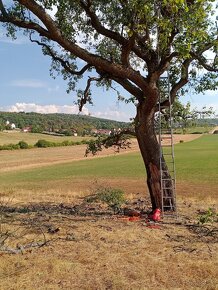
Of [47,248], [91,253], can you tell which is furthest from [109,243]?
[47,248]

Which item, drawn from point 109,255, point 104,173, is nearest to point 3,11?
point 109,255

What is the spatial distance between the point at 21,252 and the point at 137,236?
278 cm

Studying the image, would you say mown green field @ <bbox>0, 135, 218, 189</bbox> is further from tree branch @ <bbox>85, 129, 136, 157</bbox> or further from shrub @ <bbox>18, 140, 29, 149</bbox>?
shrub @ <bbox>18, 140, 29, 149</bbox>

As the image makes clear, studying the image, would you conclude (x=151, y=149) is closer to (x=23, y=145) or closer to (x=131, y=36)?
(x=131, y=36)

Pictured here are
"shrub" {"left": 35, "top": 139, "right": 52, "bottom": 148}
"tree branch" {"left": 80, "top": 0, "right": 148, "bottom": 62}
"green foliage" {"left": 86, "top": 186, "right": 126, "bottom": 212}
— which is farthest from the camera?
"shrub" {"left": 35, "top": 139, "right": 52, "bottom": 148}

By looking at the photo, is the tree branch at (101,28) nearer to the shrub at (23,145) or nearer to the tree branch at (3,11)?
the tree branch at (3,11)

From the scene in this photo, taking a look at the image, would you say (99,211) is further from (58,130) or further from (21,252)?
(58,130)

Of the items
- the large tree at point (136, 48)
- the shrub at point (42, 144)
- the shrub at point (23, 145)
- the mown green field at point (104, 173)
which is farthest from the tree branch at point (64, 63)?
the shrub at point (42, 144)

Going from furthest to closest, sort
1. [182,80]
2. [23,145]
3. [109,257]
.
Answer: [23,145], [182,80], [109,257]

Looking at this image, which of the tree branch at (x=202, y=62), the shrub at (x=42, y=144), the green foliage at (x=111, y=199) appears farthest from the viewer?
the shrub at (x=42, y=144)

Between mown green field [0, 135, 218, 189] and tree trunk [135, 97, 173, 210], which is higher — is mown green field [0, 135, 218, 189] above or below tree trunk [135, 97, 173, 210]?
below

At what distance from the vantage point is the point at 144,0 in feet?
26.8

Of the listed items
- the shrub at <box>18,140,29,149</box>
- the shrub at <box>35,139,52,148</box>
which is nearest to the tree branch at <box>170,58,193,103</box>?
the shrub at <box>18,140,29,149</box>

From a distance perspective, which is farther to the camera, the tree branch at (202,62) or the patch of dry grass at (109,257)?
the tree branch at (202,62)
